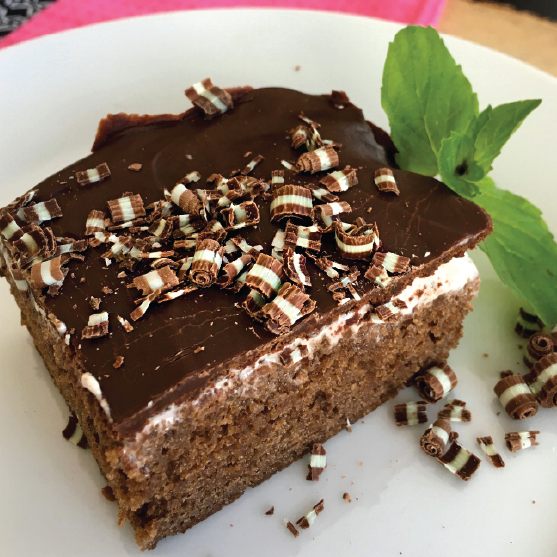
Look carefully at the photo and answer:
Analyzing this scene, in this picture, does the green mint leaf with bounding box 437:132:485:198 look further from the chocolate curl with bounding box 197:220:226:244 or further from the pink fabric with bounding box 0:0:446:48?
the pink fabric with bounding box 0:0:446:48

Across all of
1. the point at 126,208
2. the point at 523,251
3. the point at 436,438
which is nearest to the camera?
the point at 126,208

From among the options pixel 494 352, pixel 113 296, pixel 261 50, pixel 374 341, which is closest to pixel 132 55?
pixel 261 50

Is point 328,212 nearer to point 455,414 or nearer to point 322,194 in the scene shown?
point 322,194

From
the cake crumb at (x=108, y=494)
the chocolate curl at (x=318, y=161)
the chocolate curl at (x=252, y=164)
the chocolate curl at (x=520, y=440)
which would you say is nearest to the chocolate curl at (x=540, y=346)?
the chocolate curl at (x=520, y=440)

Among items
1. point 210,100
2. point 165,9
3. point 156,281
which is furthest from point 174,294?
point 165,9

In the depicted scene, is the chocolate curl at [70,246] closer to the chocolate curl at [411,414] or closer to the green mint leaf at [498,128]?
the chocolate curl at [411,414]
